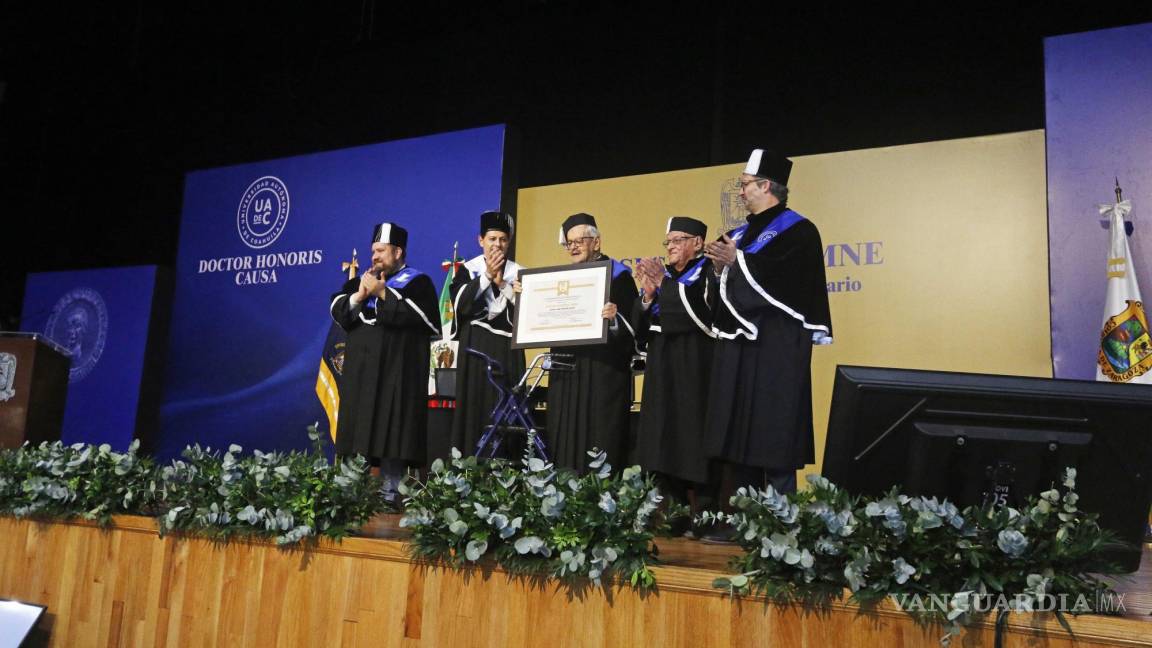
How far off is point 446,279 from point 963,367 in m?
3.27

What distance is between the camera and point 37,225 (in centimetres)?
905

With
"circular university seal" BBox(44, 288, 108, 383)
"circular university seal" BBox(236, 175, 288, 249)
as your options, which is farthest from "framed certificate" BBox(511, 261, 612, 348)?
"circular university seal" BBox(44, 288, 108, 383)

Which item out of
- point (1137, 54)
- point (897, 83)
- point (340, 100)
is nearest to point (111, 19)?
point (340, 100)

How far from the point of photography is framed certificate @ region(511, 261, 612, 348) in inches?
167

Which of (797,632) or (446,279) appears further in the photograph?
(446,279)

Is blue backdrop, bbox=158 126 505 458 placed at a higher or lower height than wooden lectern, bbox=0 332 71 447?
higher

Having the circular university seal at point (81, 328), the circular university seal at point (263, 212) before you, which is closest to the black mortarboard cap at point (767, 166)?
the circular university seal at point (263, 212)

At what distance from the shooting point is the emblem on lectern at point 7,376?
466 centimetres

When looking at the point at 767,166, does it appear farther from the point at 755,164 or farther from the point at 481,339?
the point at 481,339

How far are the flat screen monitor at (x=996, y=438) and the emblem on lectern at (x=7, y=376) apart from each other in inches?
169

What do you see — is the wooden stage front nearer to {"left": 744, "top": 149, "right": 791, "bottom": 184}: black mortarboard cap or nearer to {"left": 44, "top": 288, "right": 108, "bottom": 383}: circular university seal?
{"left": 744, "top": 149, "right": 791, "bottom": 184}: black mortarboard cap

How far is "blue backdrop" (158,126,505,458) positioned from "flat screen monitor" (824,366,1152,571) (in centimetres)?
474

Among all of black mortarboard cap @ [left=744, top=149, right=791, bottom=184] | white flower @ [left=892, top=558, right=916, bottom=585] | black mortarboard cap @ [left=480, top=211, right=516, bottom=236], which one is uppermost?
black mortarboard cap @ [left=480, top=211, right=516, bottom=236]

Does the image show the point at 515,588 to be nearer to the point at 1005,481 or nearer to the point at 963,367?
the point at 1005,481
